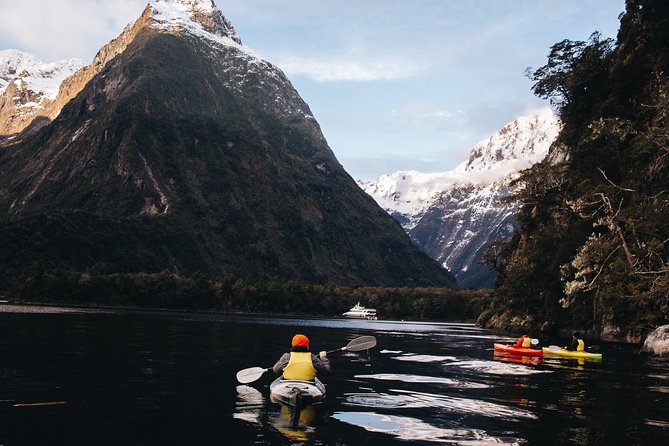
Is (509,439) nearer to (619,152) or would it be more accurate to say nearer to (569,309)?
(619,152)

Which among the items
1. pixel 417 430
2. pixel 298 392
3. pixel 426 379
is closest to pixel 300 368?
pixel 298 392

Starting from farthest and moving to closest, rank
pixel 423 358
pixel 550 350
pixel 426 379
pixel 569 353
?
pixel 550 350
pixel 569 353
pixel 423 358
pixel 426 379

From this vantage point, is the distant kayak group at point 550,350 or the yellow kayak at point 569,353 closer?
the yellow kayak at point 569,353

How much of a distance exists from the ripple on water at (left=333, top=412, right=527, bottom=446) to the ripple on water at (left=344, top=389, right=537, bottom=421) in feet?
8.57

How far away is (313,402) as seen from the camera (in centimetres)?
2616

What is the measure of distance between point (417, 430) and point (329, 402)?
6.68 m

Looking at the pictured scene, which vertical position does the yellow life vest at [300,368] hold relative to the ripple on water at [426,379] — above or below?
above

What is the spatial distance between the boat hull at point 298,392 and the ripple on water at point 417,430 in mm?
1271

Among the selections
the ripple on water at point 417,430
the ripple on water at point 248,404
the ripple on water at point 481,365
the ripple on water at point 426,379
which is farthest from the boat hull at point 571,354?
the ripple on water at point 417,430

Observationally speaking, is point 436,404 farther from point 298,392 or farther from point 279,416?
point 279,416

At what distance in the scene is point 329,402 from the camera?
28016mm

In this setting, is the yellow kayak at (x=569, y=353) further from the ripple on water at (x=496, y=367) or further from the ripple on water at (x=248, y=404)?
the ripple on water at (x=248, y=404)

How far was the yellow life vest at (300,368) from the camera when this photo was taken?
26.8 meters

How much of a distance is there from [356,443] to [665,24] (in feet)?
283
